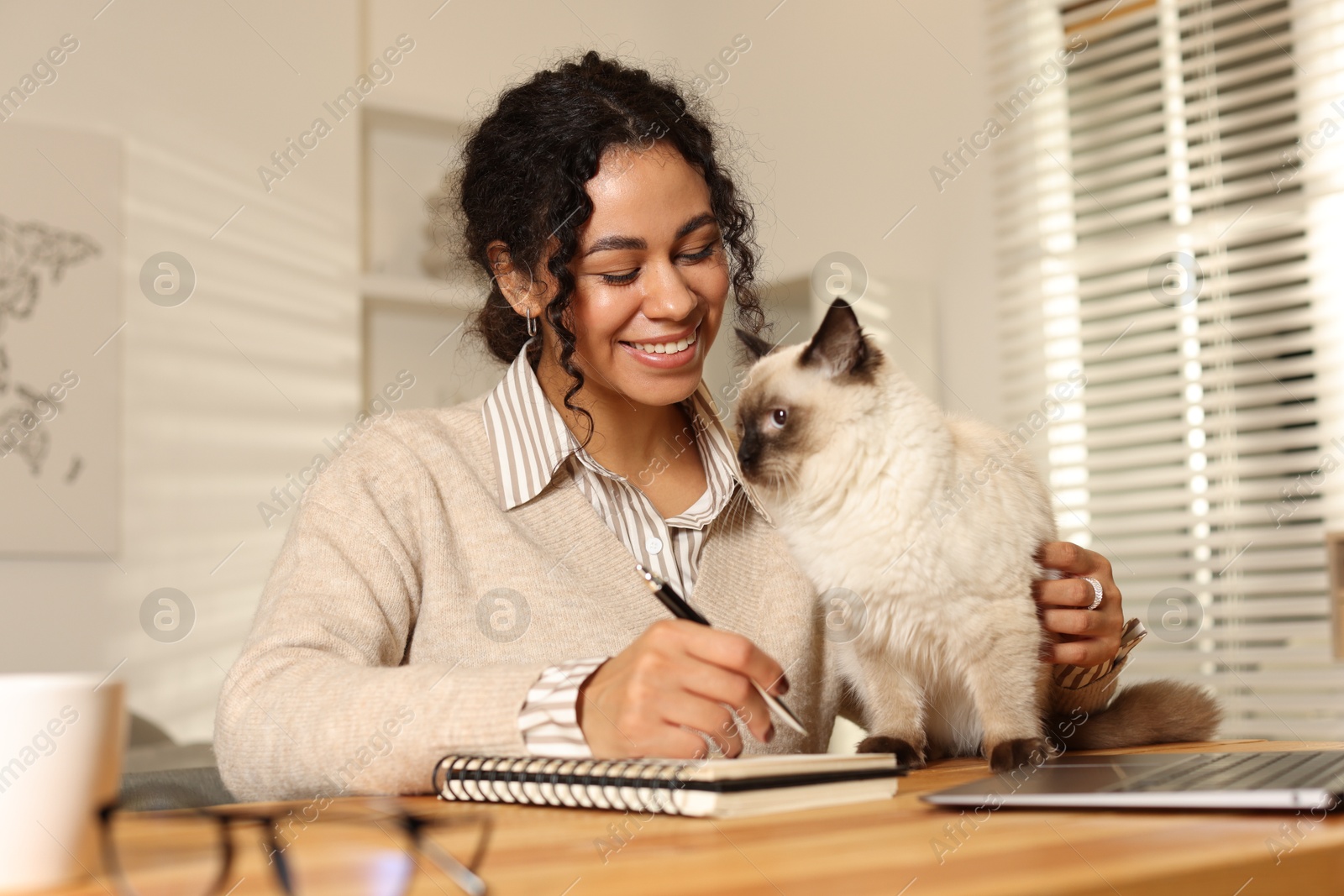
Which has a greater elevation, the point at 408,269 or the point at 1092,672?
the point at 408,269

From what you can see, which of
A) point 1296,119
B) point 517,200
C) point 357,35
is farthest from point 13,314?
point 1296,119

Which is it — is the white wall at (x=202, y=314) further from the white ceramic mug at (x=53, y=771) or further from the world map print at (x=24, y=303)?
the white ceramic mug at (x=53, y=771)

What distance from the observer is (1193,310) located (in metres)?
3.06

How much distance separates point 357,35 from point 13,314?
1.48 metres

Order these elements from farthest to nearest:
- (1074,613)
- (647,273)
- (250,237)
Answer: (250,237), (647,273), (1074,613)

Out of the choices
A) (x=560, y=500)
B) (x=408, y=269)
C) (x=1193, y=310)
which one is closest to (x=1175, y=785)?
(x=560, y=500)

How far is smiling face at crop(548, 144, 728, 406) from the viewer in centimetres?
145

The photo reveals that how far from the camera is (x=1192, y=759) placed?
3.19ft

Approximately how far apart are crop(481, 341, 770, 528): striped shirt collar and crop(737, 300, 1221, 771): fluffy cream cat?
19 cm

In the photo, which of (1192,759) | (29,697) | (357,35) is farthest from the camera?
(357,35)

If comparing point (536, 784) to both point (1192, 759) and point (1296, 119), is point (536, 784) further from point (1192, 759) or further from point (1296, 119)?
point (1296, 119)

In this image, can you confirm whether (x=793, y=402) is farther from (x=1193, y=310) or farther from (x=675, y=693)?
(x=1193, y=310)

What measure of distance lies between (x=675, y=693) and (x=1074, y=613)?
0.55 m

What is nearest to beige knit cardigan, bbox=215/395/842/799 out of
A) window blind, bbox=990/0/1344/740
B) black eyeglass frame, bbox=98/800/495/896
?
black eyeglass frame, bbox=98/800/495/896
